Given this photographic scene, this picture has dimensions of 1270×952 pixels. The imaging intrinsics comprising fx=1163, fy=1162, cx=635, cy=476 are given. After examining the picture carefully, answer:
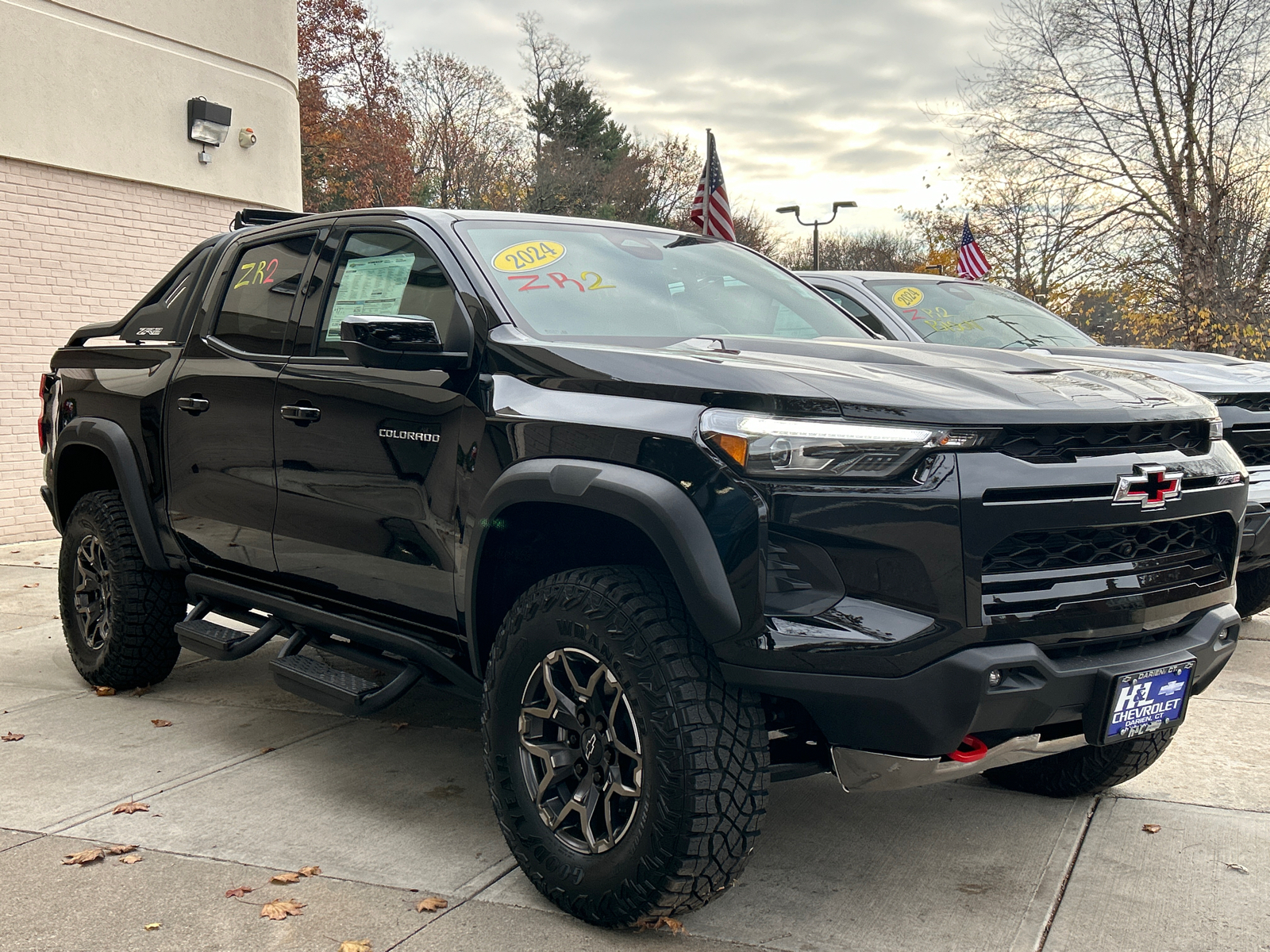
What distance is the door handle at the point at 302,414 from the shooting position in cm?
383

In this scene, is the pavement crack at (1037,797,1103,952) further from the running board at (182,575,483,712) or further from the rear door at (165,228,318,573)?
the rear door at (165,228,318,573)

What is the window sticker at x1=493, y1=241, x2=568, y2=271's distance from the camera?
3.58m

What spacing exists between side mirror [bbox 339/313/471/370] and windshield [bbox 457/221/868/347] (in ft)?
0.77

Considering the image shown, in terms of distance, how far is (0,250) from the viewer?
9133mm

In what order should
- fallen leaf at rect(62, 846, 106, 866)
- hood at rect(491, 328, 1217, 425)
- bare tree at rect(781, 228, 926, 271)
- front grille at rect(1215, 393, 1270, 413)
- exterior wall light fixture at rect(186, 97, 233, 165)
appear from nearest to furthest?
hood at rect(491, 328, 1217, 425), fallen leaf at rect(62, 846, 106, 866), front grille at rect(1215, 393, 1270, 413), exterior wall light fixture at rect(186, 97, 233, 165), bare tree at rect(781, 228, 926, 271)

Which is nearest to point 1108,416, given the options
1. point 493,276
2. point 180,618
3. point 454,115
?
point 493,276

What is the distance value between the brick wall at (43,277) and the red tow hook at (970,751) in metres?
8.85

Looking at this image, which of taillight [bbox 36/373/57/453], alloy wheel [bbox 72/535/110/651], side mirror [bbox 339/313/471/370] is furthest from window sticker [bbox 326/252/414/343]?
taillight [bbox 36/373/57/453]

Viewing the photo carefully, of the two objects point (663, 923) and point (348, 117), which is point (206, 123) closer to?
point (663, 923)

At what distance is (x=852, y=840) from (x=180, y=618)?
10.1 feet

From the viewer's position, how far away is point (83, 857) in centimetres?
336

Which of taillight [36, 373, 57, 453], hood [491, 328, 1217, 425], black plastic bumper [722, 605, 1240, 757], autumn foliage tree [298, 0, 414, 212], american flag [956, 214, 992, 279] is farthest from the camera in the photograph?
autumn foliage tree [298, 0, 414, 212]

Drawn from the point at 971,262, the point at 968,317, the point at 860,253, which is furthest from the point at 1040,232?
the point at 860,253

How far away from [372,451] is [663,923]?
1640 mm
